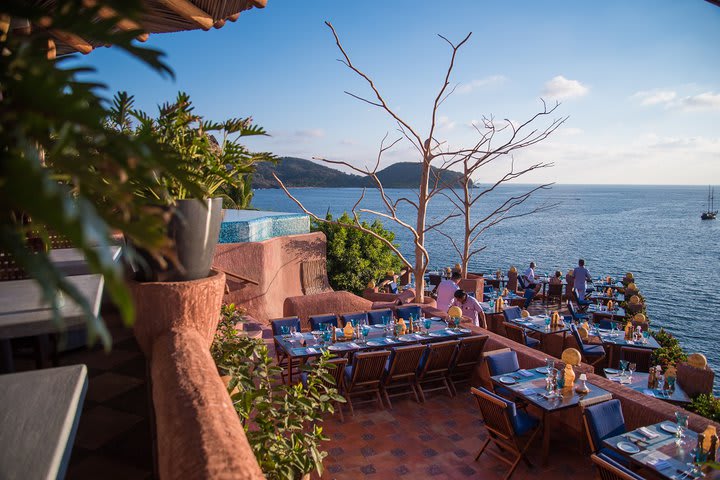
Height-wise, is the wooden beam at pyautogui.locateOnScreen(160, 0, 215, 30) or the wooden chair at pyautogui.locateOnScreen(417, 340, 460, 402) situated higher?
the wooden beam at pyautogui.locateOnScreen(160, 0, 215, 30)

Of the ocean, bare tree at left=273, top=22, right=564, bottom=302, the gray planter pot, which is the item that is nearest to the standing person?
the ocean

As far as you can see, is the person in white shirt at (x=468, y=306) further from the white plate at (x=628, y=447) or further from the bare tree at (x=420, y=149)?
the white plate at (x=628, y=447)

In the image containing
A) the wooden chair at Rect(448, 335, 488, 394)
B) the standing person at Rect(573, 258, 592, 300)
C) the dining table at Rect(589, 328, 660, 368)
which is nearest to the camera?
the wooden chair at Rect(448, 335, 488, 394)

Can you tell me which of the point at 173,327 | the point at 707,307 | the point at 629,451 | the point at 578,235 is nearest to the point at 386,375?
the point at 629,451

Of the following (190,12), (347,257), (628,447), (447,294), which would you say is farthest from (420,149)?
(190,12)

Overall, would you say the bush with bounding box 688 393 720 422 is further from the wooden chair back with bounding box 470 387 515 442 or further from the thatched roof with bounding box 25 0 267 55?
the thatched roof with bounding box 25 0 267 55

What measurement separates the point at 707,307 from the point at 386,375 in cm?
2733

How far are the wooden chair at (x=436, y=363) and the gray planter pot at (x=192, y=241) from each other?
4.87 metres

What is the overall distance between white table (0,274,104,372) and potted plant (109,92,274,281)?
32cm

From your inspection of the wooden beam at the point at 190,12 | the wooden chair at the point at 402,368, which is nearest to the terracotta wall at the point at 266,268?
the wooden chair at the point at 402,368

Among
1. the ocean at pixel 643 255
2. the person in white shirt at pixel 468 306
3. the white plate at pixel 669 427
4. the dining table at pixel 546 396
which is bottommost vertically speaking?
the ocean at pixel 643 255

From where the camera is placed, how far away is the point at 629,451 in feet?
13.8

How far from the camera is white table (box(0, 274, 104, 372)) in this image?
6.23ft

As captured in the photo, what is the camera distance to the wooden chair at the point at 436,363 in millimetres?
6793
